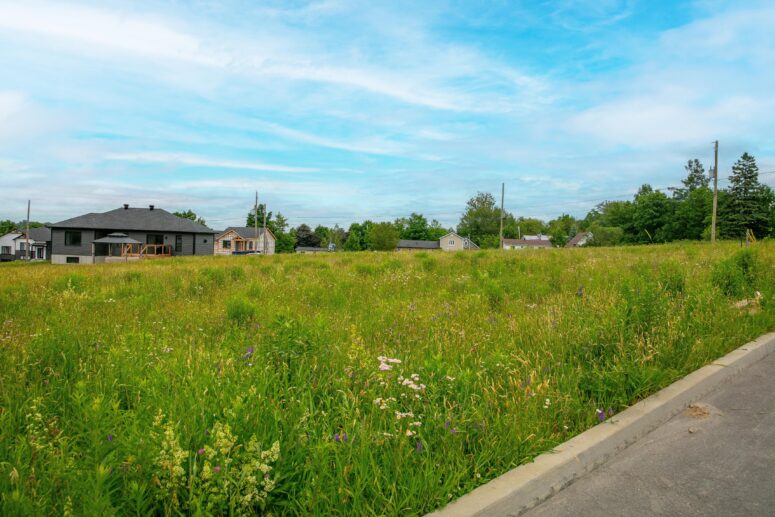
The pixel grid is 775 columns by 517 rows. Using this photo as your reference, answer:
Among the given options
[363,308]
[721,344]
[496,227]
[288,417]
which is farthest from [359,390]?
[496,227]

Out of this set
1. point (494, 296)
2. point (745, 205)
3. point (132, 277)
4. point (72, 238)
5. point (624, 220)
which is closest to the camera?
point (494, 296)

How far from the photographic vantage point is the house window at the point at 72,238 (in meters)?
51.5

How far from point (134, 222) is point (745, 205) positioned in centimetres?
8410

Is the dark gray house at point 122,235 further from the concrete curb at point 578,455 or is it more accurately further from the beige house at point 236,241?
the concrete curb at point 578,455

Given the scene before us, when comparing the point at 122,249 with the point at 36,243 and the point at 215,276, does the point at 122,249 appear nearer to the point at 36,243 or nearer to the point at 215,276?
the point at 36,243

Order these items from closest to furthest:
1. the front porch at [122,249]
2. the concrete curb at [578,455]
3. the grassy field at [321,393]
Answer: the grassy field at [321,393] < the concrete curb at [578,455] < the front porch at [122,249]

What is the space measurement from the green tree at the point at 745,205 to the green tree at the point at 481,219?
57903 mm

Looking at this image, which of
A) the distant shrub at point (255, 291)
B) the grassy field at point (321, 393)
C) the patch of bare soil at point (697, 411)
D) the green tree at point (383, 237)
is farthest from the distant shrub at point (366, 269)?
the green tree at point (383, 237)

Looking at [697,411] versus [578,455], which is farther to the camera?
[697,411]

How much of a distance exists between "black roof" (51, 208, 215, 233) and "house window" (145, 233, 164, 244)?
85 cm

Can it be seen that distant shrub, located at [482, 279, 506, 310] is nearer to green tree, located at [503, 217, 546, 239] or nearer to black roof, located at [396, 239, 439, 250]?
black roof, located at [396, 239, 439, 250]

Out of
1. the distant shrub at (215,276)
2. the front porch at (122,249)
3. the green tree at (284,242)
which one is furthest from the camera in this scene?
the green tree at (284,242)

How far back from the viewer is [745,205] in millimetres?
66125

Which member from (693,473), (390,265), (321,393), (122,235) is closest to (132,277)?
(390,265)
